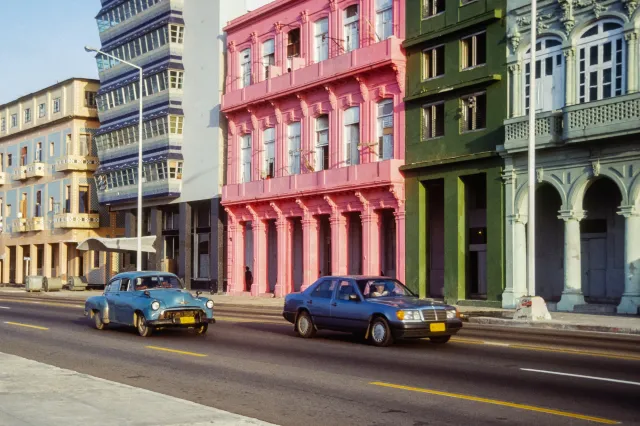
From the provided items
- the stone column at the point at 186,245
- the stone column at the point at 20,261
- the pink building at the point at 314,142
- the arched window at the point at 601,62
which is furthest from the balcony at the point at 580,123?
the stone column at the point at 20,261

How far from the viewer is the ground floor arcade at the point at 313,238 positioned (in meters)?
41.4

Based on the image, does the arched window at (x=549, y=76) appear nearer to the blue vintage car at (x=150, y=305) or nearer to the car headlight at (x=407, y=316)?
the blue vintage car at (x=150, y=305)

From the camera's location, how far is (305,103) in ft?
150

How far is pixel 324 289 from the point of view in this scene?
66.4 ft

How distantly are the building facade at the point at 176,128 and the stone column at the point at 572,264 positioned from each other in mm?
25111

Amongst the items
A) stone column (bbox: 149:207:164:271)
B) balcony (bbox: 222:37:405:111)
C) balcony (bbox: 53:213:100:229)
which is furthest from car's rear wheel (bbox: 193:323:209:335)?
balcony (bbox: 53:213:100:229)

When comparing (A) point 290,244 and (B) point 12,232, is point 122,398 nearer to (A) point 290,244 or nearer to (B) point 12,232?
(A) point 290,244

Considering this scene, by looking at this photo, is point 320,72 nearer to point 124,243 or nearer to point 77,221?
point 124,243

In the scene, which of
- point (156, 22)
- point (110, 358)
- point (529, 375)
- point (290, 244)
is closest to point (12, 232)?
point (156, 22)

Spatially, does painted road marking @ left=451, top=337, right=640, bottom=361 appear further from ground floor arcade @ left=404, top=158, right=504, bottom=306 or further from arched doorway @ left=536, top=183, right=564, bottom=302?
arched doorway @ left=536, top=183, right=564, bottom=302

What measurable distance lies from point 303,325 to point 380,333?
2804 mm

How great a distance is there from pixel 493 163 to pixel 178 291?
17.1m

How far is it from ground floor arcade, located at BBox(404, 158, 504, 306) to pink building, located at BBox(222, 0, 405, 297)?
1.06 metres

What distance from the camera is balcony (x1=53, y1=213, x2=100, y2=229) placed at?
6950 cm
